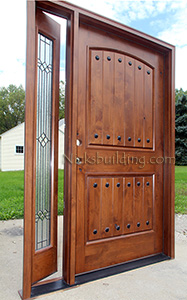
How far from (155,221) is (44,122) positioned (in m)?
1.46

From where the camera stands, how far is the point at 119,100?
6.90ft

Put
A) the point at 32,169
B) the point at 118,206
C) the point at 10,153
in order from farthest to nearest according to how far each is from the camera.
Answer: the point at 10,153 < the point at 118,206 < the point at 32,169

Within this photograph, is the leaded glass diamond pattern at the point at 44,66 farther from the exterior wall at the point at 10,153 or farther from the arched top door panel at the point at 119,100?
the exterior wall at the point at 10,153

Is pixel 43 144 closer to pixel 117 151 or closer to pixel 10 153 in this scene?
pixel 117 151

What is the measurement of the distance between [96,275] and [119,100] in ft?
4.90

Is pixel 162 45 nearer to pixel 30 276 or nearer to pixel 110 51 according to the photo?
pixel 110 51

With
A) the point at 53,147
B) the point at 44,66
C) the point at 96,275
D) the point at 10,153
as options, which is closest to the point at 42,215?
the point at 53,147

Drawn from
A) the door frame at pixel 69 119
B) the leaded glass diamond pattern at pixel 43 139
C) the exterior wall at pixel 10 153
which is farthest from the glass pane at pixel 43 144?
the exterior wall at pixel 10 153

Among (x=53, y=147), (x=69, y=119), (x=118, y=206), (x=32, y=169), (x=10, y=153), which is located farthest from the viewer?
(x=10, y=153)

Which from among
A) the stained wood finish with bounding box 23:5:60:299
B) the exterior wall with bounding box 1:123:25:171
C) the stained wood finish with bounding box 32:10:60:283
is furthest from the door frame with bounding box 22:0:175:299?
the exterior wall with bounding box 1:123:25:171

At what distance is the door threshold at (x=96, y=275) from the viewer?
1.62 meters

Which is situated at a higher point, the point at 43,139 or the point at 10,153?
the point at 43,139

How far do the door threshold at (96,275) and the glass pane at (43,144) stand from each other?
0.27m

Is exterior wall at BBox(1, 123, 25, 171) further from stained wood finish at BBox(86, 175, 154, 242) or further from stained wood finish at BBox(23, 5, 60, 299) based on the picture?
stained wood finish at BBox(23, 5, 60, 299)
